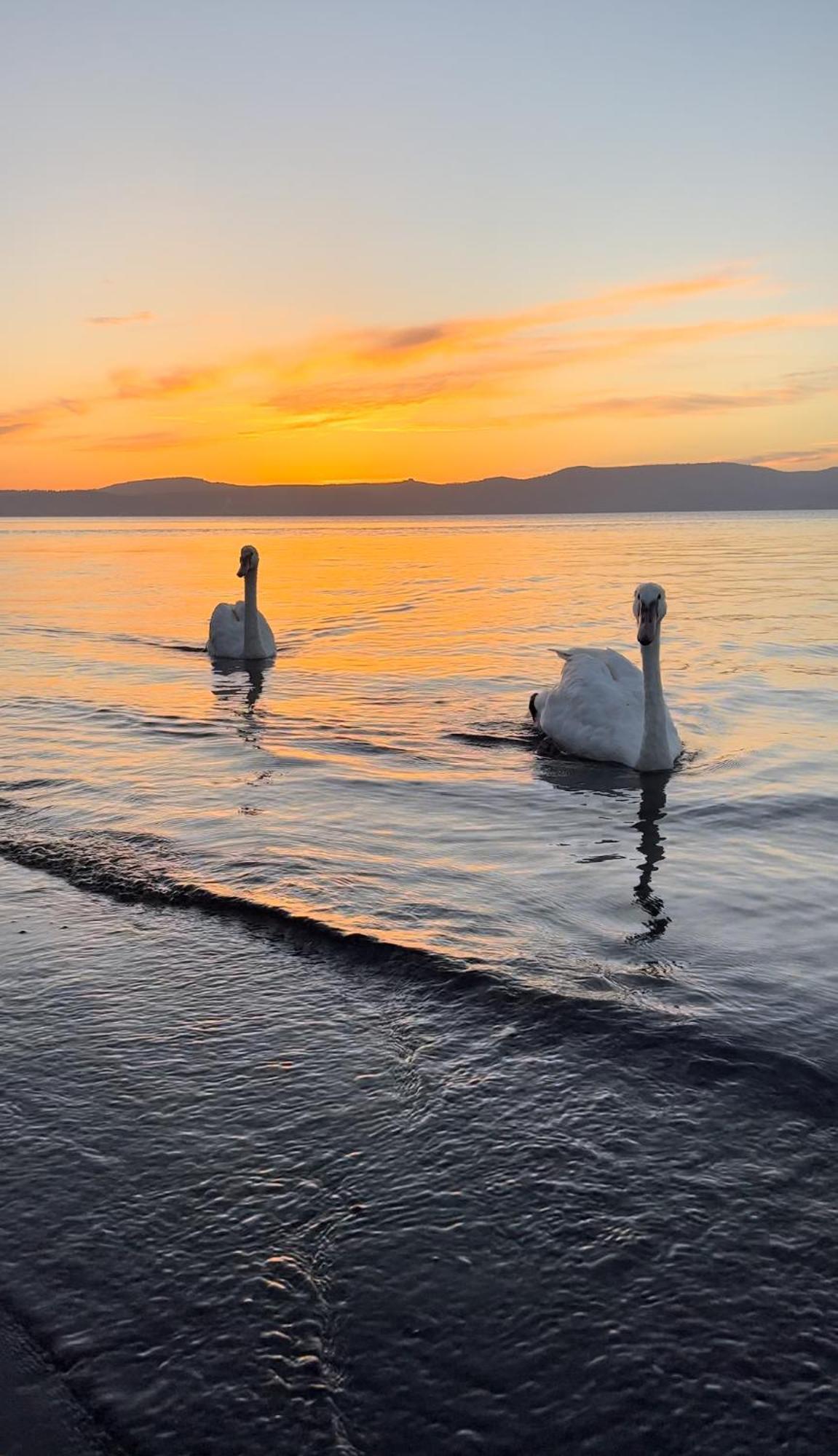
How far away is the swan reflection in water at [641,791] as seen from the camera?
23.5 feet

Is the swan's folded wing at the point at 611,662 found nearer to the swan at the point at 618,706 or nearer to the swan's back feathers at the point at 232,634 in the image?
the swan at the point at 618,706

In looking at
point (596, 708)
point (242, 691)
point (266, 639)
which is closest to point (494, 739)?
point (596, 708)

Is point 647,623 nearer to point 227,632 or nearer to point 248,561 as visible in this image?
point 227,632

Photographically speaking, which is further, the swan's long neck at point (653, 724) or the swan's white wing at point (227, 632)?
the swan's white wing at point (227, 632)

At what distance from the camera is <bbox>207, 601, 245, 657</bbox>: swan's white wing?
18.0m

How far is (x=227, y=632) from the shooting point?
714 inches

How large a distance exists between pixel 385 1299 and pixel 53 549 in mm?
57391

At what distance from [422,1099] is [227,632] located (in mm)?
14366

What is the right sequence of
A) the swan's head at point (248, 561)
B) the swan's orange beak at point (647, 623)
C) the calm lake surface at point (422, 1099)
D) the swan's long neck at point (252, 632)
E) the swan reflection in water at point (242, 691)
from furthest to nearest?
the swan's head at point (248, 561) < the swan's long neck at point (252, 632) < the swan reflection in water at point (242, 691) < the swan's orange beak at point (647, 623) < the calm lake surface at point (422, 1099)

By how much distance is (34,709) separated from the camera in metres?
13.3

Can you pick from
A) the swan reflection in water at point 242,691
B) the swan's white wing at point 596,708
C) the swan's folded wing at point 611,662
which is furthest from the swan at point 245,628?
the swan's folded wing at point 611,662

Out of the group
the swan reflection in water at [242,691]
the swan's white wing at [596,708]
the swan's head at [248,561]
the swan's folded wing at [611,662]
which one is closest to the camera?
the swan's white wing at [596,708]

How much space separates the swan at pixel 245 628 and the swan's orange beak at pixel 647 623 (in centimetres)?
824

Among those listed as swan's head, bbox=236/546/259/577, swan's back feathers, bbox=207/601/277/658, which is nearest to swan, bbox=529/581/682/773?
swan's back feathers, bbox=207/601/277/658
